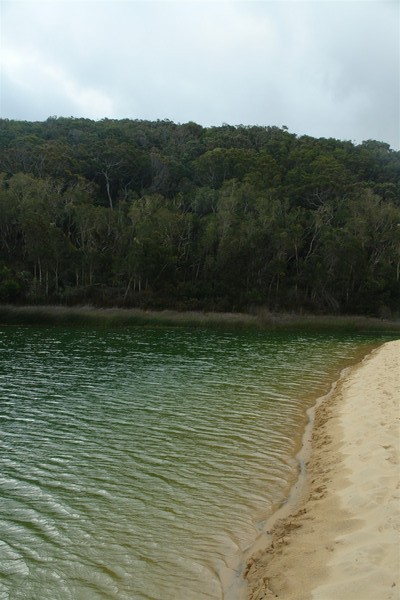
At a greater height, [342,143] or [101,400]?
[342,143]

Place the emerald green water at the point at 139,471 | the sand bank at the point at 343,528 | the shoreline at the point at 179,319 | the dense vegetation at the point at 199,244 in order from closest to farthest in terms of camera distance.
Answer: the sand bank at the point at 343,528 → the emerald green water at the point at 139,471 → the shoreline at the point at 179,319 → the dense vegetation at the point at 199,244

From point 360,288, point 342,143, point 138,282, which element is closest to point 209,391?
point 138,282

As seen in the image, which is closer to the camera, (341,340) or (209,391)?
(209,391)

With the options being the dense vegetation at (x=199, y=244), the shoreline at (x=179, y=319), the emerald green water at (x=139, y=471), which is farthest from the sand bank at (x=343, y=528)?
the dense vegetation at (x=199, y=244)

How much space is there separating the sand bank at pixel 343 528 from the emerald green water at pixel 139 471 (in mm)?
488

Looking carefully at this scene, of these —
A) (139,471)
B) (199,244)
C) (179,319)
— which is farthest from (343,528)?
(199,244)

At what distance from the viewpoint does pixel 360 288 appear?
186 feet

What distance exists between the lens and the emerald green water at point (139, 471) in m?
5.88

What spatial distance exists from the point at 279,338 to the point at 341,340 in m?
4.38

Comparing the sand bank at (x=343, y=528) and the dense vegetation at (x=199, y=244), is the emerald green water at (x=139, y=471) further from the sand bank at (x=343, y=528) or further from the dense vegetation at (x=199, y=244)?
the dense vegetation at (x=199, y=244)

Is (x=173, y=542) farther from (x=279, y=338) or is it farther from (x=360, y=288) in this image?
(x=360, y=288)

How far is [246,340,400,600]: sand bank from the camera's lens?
4.96m

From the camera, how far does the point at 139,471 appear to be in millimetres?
9016

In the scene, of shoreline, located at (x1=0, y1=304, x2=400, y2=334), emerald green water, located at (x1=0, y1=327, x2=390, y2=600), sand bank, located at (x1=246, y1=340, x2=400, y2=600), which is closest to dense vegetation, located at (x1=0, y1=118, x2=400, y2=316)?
shoreline, located at (x1=0, y1=304, x2=400, y2=334)
